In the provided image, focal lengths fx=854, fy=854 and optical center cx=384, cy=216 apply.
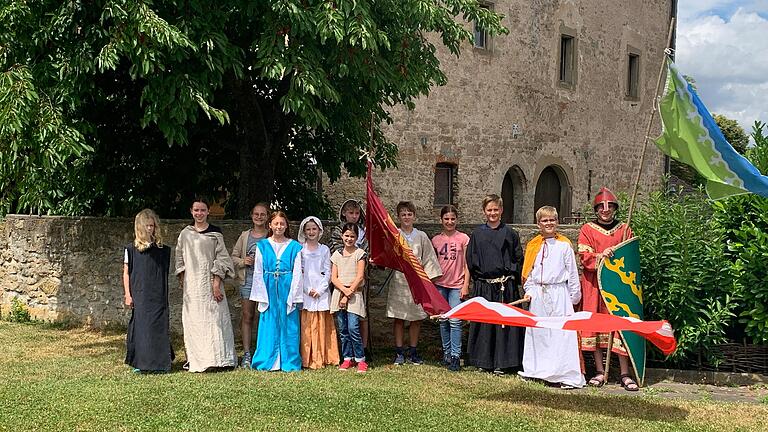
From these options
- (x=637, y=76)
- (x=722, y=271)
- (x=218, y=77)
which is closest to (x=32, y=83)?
(x=218, y=77)

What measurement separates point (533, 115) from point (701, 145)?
1227 centimetres

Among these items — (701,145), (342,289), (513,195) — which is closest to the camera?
(701,145)

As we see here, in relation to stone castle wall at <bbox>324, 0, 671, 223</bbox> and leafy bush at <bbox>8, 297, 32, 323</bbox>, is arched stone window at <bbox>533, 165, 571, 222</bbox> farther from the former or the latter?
leafy bush at <bbox>8, 297, 32, 323</bbox>

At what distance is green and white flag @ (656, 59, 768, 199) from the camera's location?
616 centimetres

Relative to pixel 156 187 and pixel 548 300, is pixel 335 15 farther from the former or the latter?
pixel 156 187

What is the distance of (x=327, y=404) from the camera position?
19.7 feet

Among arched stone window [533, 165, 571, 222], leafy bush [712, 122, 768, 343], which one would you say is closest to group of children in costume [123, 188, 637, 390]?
leafy bush [712, 122, 768, 343]

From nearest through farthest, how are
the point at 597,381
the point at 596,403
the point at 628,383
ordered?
the point at 596,403, the point at 628,383, the point at 597,381

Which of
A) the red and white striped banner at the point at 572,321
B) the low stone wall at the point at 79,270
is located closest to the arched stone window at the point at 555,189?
the low stone wall at the point at 79,270

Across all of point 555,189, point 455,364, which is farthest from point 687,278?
point 555,189

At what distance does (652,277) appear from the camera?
293 inches

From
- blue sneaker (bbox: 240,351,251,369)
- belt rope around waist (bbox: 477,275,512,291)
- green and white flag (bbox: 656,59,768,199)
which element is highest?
green and white flag (bbox: 656,59,768,199)

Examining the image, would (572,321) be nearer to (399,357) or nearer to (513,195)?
(399,357)

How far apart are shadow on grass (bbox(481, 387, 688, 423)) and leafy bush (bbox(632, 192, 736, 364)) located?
115 centimetres
